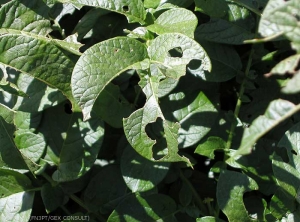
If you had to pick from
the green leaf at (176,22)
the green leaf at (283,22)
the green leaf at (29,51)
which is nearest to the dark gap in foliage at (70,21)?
the green leaf at (29,51)

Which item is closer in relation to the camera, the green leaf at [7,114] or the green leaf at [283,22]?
the green leaf at [283,22]

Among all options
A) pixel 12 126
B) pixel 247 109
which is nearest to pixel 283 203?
pixel 247 109

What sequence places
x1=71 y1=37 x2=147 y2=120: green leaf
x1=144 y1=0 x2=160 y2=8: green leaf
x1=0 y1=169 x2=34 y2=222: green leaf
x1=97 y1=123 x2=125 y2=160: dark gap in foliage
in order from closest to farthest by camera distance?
x1=71 y1=37 x2=147 y2=120: green leaf → x1=144 y1=0 x2=160 y2=8: green leaf → x1=0 y1=169 x2=34 y2=222: green leaf → x1=97 y1=123 x2=125 y2=160: dark gap in foliage

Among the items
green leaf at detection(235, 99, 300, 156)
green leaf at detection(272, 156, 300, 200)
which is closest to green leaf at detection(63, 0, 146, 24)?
green leaf at detection(272, 156, 300, 200)

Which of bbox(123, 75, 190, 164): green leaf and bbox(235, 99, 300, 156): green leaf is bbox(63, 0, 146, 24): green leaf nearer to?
bbox(123, 75, 190, 164): green leaf

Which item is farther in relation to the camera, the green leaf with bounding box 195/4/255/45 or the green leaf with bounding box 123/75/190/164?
the green leaf with bounding box 195/4/255/45

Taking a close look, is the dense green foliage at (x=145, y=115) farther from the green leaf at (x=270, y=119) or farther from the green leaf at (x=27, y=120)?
the green leaf at (x=270, y=119)
